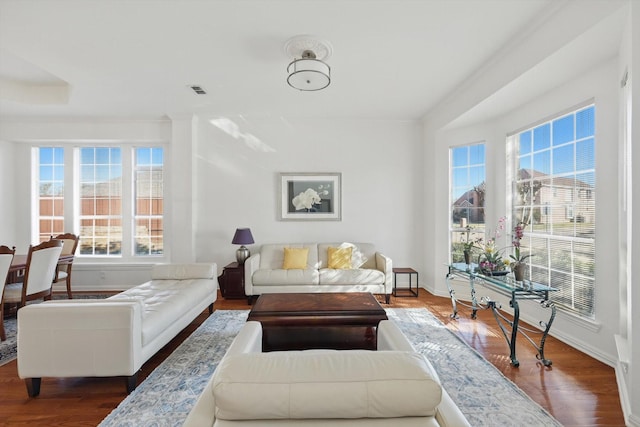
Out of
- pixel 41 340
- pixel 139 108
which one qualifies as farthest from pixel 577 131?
pixel 139 108

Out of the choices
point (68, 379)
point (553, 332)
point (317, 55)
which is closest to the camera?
point (68, 379)

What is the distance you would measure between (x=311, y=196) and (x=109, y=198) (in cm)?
351

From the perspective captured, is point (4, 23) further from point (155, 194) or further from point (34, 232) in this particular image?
point (34, 232)

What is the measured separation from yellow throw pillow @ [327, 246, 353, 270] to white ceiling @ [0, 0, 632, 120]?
2190 millimetres

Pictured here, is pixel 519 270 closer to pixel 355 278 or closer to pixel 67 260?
pixel 355 278

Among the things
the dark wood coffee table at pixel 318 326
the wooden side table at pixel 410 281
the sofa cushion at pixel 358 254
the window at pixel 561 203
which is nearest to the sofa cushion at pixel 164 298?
the dark wood coffee table at pixel 318 326

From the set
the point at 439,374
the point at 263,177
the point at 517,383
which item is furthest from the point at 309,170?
the point at 517,383

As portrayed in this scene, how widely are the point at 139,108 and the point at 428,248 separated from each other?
5.03 meters

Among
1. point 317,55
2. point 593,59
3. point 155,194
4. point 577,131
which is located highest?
point 317,55

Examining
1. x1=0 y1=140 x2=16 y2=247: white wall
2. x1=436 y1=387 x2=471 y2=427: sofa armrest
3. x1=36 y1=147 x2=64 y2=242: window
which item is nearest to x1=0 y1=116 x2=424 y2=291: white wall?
x1=0 y1=140 x2=16 y2=247: white wall

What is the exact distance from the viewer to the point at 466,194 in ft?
15.2

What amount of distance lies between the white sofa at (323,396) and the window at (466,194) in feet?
13.2

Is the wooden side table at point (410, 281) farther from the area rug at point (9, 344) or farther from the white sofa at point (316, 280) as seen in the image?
the area rug at point (9, 344)

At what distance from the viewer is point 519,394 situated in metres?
2.15
